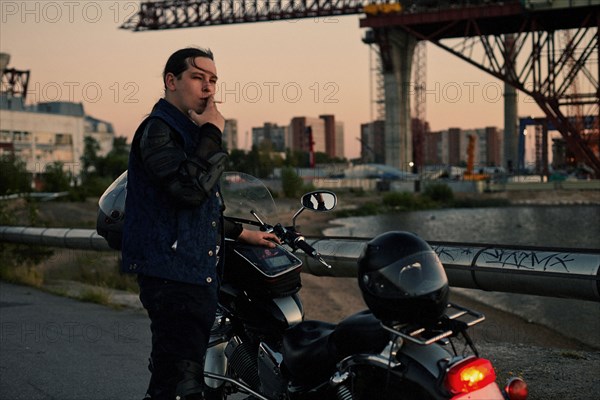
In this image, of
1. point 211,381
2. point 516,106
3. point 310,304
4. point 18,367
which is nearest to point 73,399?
point 18,367

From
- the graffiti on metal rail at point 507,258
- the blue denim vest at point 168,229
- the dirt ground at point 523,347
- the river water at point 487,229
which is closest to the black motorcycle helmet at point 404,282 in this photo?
the blue denim vest at point 168,229

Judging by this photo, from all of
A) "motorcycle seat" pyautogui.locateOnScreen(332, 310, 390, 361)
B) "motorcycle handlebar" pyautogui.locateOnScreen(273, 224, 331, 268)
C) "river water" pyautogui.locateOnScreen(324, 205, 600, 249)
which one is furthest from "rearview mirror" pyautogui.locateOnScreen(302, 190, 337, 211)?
"river water" pyautogui.locateOnScreen(324, 205, 600, 249)

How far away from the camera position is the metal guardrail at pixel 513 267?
505cm

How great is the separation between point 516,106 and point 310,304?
72.3 meters

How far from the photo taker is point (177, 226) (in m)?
3.57

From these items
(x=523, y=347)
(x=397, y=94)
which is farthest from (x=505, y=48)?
(x=523, y=347)

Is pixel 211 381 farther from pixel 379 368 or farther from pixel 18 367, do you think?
pixel 18 367

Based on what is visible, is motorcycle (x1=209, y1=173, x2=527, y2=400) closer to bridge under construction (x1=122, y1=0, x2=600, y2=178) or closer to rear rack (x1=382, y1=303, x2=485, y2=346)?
rear rack (x1=382, y1=303, x2=485, y2=346)

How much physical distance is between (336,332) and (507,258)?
2482 mm

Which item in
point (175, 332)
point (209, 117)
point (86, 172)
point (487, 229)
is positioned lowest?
point (487, 229)

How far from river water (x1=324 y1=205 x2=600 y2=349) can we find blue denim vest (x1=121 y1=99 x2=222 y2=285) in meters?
7.45

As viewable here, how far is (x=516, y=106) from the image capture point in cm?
8294

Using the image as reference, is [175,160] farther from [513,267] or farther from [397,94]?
[397,94]

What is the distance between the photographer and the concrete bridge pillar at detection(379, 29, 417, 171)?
241ft
